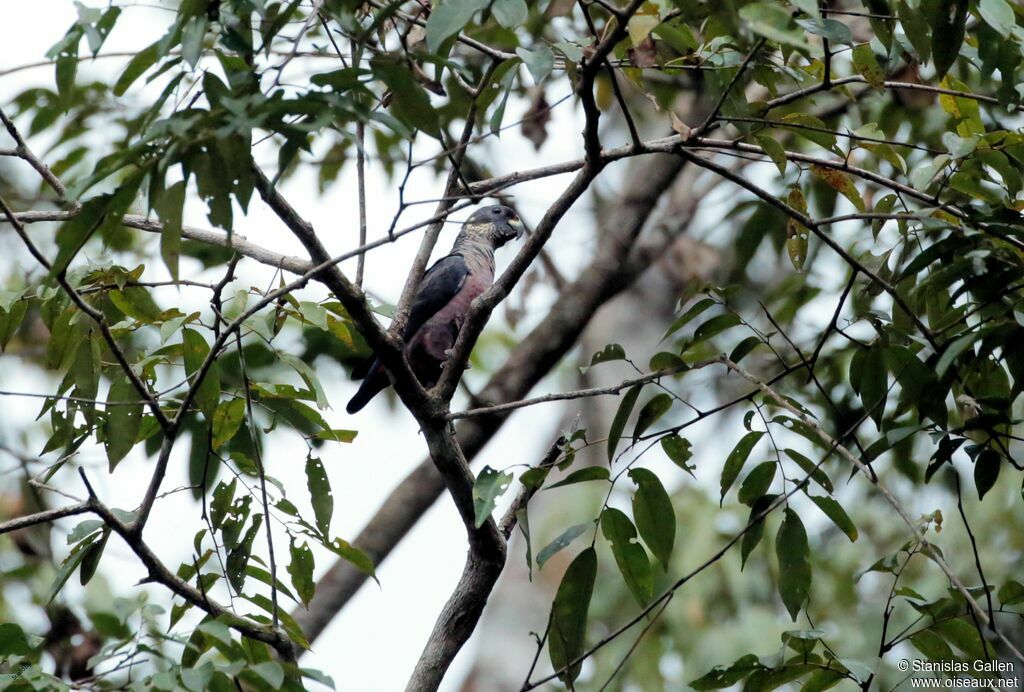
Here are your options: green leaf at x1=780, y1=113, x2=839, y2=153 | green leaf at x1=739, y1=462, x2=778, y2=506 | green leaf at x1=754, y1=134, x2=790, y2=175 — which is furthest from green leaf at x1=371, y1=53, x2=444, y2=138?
green leaf at x1=739, y1=462, x2=778, y2=506

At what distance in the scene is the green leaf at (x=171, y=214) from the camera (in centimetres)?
159

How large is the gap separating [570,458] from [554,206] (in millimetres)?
562

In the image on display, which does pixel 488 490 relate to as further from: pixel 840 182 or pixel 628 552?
pixel 840 182

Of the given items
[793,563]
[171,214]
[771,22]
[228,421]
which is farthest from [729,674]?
[171,214]

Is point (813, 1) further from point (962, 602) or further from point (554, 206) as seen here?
point (962, 602)

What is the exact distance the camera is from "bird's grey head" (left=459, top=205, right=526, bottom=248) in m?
5.07

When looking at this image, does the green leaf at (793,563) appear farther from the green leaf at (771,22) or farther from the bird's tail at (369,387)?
the bird's tail at (369,387)

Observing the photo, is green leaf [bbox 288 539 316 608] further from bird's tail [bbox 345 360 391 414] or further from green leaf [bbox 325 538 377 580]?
bird's tail [bbox 345 360 391 414]

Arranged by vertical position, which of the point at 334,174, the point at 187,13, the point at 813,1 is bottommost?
the point at 187,13

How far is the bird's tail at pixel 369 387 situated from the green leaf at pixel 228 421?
1726mm

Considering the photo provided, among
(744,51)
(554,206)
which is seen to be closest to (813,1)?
(744,51)

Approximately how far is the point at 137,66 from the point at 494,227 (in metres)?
3.42

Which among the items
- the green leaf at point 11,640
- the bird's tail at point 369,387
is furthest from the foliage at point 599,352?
the bird's tail at point 369,387

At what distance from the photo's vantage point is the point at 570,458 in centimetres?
228
